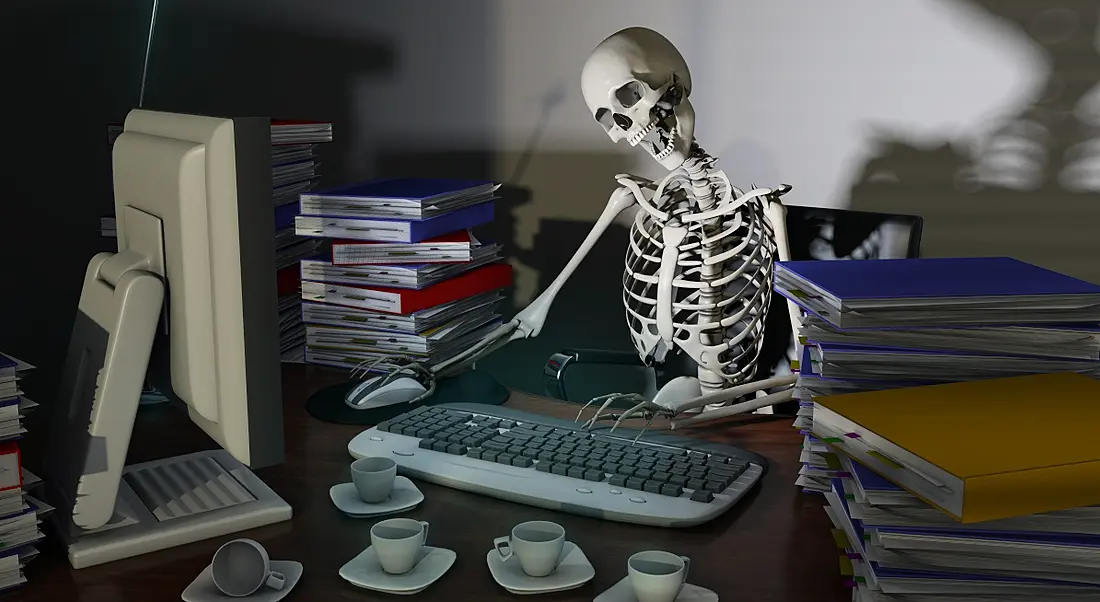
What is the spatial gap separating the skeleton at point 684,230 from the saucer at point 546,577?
596 millimetres

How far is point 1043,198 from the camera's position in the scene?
2.25m

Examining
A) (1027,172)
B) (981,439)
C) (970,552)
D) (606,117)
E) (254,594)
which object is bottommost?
(254,594)

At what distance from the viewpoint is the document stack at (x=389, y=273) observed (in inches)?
73.1

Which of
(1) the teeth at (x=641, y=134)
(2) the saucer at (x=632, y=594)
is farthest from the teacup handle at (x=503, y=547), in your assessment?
(1) the teeth at (x=641, y=134)

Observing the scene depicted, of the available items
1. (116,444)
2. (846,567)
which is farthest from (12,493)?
(846,567)

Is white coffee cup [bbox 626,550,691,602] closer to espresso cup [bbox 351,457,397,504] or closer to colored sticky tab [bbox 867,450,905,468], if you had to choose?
colored sticky tab [bbox 867,450,905,468]

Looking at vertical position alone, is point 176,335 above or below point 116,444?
above

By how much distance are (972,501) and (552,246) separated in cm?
184

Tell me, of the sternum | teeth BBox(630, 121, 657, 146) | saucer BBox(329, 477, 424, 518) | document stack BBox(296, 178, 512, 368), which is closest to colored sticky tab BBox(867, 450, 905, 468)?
saucer BBox(329, 477, 424, 518)

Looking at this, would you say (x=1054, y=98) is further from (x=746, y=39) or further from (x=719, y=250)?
(x=719, y=250)

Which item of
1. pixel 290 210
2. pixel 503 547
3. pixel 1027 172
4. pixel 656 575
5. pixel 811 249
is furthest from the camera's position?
pixel 1027 172

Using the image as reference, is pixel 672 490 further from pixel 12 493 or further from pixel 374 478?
pixel 12 493

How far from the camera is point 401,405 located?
1632mm

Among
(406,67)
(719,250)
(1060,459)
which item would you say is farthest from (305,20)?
(1060,459)
